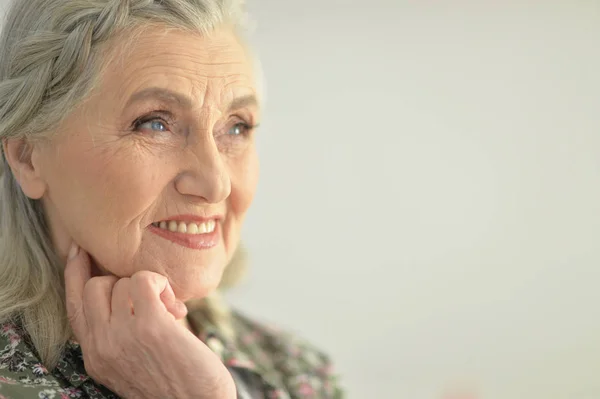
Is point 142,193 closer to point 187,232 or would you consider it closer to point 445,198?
point 187,232

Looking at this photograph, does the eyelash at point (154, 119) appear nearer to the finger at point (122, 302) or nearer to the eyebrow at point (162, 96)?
the eyebrow at point (162, 96)

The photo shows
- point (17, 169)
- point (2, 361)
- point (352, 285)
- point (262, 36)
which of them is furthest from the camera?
point (352, 285)

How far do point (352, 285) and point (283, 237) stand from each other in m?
0.31

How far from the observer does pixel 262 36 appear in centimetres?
268

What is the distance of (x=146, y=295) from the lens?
1418 millimetres

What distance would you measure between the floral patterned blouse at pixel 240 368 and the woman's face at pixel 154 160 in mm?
206

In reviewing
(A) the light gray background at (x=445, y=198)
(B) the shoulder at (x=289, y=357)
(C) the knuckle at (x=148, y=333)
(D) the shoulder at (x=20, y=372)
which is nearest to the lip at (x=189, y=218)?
(C) the knuckle at (x=148, y=333)

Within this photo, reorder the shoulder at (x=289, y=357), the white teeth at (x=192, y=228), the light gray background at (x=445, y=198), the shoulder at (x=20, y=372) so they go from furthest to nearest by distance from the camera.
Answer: the light gray background at (x=445, y=198) < the shoulder at (x=289, y=357) < the white teeth at (x=192, y=228) < the shoulder at (x=20, y=372)

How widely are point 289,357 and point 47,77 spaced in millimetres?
966

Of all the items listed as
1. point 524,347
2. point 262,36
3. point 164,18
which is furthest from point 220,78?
point 524,347

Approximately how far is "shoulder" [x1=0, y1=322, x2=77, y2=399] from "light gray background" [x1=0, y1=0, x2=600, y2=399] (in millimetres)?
1360

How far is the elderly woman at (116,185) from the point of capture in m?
1.42

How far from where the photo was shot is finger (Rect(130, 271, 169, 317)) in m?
1.42

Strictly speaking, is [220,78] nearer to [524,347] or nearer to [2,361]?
[2,361]
